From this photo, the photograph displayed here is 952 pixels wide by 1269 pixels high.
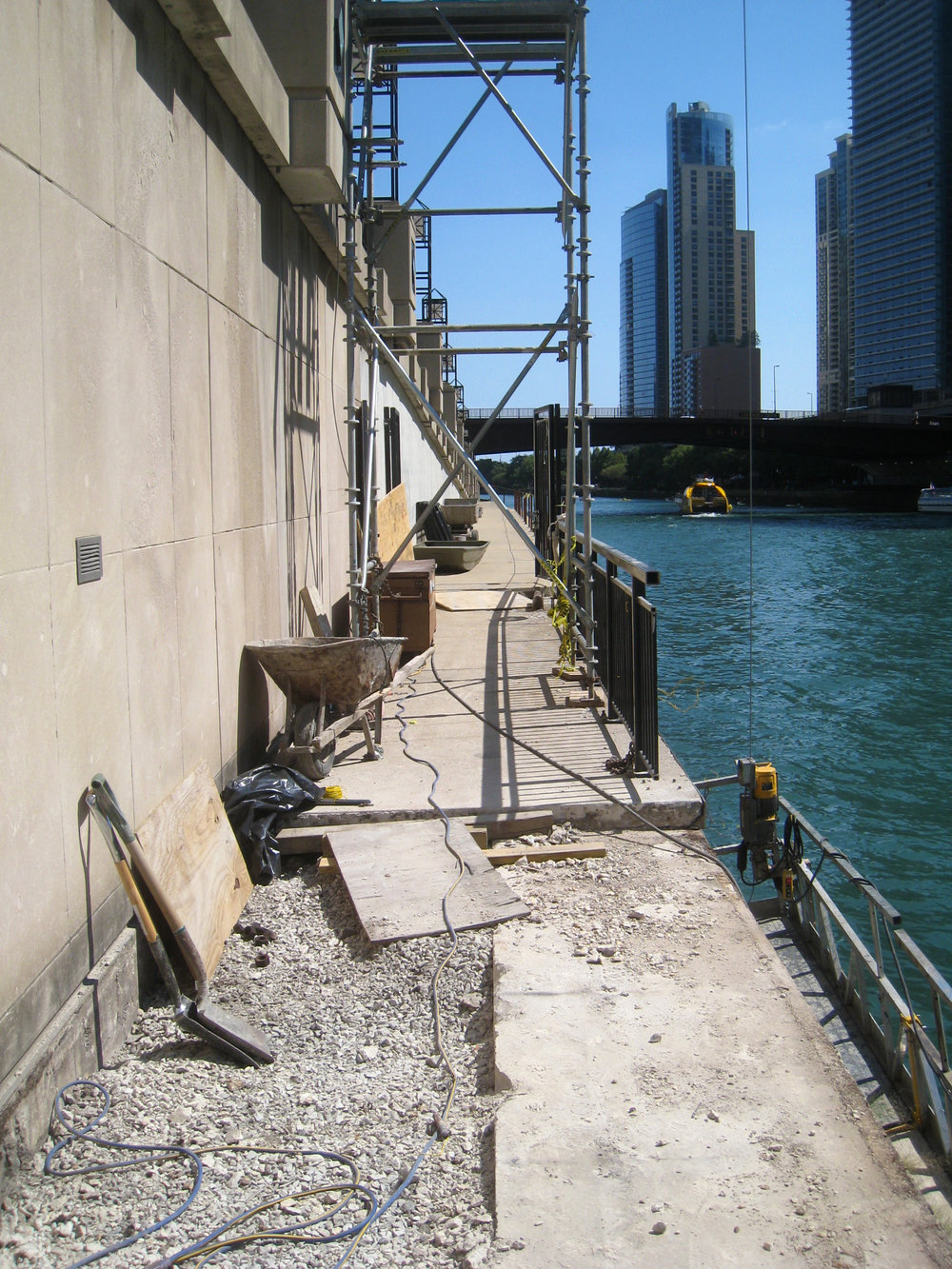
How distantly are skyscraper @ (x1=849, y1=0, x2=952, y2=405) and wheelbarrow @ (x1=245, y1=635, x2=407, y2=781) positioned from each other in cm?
13858

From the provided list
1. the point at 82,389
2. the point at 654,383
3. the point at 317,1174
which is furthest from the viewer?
the point at 654,383

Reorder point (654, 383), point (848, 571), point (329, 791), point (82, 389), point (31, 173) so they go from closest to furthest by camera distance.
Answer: point (31, 173)
point (82, 389)
point (329, 791)
point (848, 571)
point (654, 383)

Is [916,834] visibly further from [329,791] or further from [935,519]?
[935,519]

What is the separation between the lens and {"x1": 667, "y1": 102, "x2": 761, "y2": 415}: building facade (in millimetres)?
23625

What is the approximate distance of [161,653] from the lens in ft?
15.3

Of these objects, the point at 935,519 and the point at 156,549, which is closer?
the point at 156,549

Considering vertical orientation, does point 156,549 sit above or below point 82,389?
below

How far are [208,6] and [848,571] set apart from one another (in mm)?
38237

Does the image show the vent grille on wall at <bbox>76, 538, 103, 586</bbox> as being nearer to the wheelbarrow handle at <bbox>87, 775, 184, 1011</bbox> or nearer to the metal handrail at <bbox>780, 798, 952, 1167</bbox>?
the wheelbarrow handle at <bbox>87, 775, 184, 1011</bbox>

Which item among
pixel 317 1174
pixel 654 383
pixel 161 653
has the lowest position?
pixel 317 1174

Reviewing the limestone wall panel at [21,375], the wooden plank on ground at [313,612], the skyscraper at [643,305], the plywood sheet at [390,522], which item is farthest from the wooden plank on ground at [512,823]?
the skyscraper at [643,305]

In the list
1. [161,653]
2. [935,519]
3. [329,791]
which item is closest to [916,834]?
[329,791]

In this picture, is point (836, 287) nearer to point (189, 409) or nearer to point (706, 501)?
point (706, 501)

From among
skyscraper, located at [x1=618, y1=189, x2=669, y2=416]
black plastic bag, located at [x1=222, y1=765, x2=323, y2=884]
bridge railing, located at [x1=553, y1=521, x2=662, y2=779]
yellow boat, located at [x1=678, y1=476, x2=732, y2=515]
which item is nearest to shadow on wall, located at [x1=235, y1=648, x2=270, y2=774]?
black plastic bag, located at [x1=222, y1=765, x2=323, y2=884]
